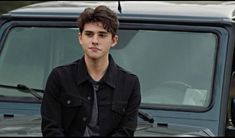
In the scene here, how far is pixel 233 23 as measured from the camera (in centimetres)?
513

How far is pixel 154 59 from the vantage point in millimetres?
5078

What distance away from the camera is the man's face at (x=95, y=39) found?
4066mm

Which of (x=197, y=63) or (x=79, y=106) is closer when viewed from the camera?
(x=79, y=106)

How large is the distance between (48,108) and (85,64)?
0.99 ft

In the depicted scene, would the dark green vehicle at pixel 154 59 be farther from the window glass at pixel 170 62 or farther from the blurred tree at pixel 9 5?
the blurred tree at pixel 9 5

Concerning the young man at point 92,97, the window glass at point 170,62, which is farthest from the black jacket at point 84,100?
the window glass at point 170,62

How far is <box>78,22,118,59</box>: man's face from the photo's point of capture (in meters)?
4.07

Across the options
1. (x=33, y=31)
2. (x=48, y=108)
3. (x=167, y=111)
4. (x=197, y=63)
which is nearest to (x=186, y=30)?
(x=197, y=63)

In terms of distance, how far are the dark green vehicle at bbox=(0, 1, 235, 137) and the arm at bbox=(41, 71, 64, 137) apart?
419mm

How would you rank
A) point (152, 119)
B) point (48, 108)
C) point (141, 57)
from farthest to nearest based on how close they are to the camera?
point (141, 57) → point (152, 119) → point (48, 108)

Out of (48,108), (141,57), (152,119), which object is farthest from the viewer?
(141,57)

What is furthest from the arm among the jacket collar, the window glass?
the window glass

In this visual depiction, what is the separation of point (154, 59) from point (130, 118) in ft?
3.14

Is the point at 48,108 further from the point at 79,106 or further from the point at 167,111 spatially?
the point at 167,111
